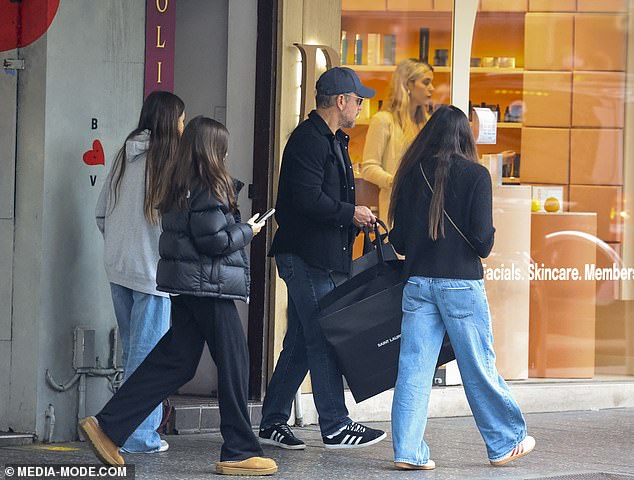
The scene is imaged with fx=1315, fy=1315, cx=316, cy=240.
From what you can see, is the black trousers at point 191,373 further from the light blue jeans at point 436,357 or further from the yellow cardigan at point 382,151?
the yellow cardigan at point 382,151

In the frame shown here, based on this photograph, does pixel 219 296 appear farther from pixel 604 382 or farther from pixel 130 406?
pixel 604 382

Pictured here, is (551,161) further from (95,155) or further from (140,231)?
(140,231)

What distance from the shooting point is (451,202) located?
703 centimetres

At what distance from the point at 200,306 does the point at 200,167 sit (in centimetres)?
72

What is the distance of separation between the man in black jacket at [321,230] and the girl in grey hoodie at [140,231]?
74cm

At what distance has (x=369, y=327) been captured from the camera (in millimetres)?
7199

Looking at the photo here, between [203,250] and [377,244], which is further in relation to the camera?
[377,244]

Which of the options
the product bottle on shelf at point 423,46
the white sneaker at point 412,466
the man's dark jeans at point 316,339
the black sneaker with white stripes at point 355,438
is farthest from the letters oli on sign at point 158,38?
the white sneaker at point 412,466

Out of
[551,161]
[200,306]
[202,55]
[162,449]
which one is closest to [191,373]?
[200,306]

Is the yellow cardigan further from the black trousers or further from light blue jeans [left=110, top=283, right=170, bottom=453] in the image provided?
the black trousers

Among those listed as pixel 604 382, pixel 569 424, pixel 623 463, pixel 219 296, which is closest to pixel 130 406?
pixel 219 296

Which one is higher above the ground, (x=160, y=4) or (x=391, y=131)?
(x=160, y=4)

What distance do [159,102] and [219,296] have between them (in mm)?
1266

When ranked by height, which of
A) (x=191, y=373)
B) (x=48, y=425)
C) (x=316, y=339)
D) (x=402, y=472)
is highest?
(x=316, y=339)
